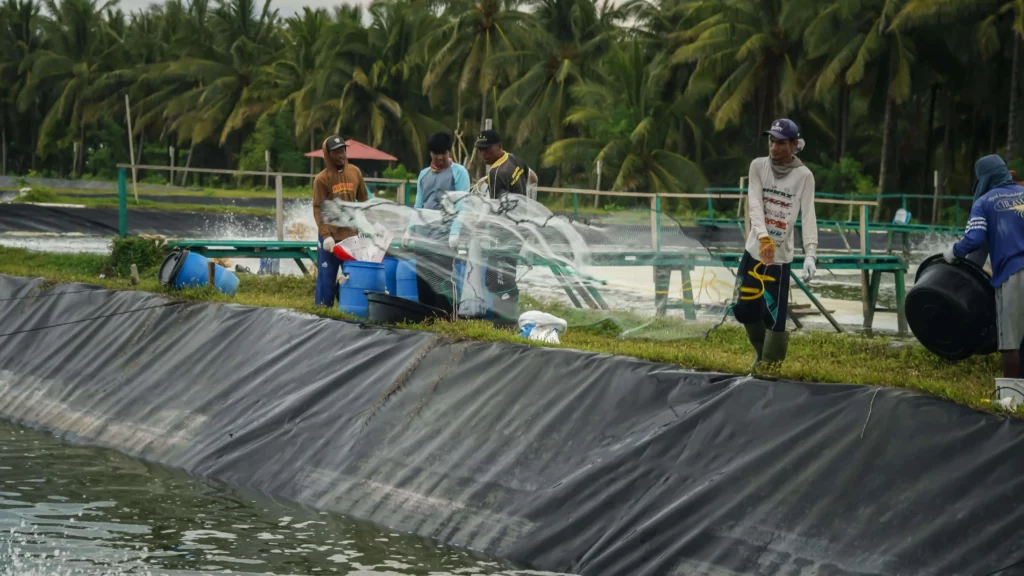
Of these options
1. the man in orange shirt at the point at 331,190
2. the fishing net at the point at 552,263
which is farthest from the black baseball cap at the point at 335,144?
the fishing net at the point at 552,263

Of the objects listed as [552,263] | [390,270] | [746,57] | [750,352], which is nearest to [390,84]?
[746,57]

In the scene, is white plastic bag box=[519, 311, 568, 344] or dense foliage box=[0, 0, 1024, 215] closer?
white plastic bag box=[519, 311, 568, 344]

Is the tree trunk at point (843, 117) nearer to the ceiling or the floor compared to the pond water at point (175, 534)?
nearer to the ceiling

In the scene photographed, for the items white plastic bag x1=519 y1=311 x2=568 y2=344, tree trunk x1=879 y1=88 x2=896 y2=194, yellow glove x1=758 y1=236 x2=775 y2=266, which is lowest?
white plastic bag x1=519 y1=311 x2=568 y2=344

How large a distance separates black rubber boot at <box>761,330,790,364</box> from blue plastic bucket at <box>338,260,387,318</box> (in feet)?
11.1

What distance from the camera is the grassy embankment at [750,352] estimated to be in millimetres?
6555

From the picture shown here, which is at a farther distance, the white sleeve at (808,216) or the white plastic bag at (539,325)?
the white plastic bag at (539,325)

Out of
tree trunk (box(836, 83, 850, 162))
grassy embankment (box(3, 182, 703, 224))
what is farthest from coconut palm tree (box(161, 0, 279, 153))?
tree trunk (box(836, 83, 850, 162))

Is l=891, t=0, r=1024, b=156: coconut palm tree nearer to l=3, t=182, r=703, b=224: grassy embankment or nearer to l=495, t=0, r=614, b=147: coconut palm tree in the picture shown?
l=3, t=182, r=703, b=224: grassy embankment

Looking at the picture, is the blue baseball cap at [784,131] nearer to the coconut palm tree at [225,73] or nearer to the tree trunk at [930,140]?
the tree trunk at [930,140]

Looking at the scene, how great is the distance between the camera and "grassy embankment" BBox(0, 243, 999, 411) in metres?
6.55

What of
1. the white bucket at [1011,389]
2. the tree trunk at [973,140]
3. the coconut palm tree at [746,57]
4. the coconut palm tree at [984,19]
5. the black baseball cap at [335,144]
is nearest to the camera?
the white bucket at [1011,389]

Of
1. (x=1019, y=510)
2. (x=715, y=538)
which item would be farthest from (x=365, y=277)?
(x=1019, y=510)

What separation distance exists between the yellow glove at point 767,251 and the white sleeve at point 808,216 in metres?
0.27
